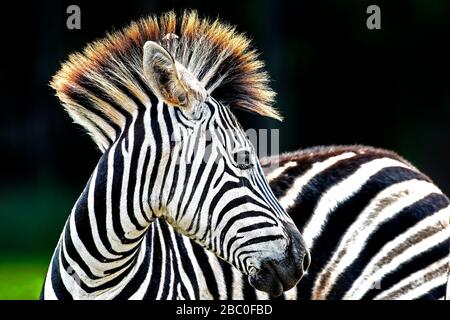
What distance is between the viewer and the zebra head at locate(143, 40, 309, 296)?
400 centimetres

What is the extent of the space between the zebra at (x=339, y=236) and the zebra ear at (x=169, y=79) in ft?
0.94

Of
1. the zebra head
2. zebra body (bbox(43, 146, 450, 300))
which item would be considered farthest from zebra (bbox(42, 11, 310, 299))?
zebra body (bbox(43, 146, 450, 300))

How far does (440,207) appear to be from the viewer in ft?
16.5

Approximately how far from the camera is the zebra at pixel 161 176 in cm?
404

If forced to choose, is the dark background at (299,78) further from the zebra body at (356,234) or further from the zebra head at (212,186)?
the zebra head at (212,186)

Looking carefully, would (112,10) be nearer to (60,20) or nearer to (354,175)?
(60,20)

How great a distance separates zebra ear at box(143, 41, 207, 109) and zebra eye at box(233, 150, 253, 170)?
0.32 meters

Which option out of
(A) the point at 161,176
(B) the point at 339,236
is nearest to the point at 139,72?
(A) the point at 161,176

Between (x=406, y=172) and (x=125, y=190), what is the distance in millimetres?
1855

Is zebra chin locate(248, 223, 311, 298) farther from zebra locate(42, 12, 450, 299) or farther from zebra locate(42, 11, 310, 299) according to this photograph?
zebra locate(42, 12, 450, 299)

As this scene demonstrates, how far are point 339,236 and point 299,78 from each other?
39.8ft

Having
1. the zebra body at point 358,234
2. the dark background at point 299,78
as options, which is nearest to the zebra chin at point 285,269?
the zebra body at point 358,234

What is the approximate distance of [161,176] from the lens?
409cm

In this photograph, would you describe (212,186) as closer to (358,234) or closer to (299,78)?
(358,234)
